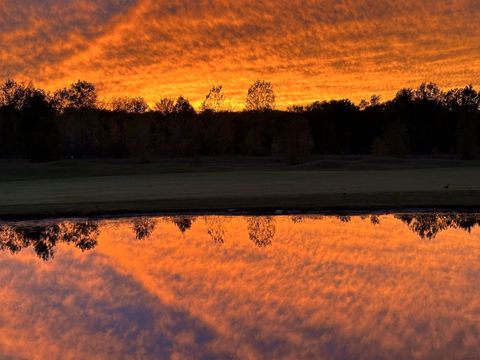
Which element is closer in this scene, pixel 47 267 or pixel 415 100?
pixel 47 267

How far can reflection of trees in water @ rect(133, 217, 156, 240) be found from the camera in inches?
1024

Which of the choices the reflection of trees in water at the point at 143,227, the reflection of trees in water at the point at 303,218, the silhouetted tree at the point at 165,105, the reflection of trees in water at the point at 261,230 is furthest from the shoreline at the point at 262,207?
→ the silhouetted tree at the point at 165,105

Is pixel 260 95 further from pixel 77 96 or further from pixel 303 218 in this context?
pixel 303 218

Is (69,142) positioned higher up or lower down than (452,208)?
higher up

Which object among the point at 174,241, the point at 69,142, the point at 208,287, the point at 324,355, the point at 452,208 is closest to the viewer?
the point at 324,355

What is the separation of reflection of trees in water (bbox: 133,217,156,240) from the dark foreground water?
37 cm

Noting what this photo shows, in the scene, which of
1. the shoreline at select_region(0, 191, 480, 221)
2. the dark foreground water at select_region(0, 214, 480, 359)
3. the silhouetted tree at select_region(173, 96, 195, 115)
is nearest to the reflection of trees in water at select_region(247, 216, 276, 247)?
the dark foreground water at select_region(0, 214, 480, 359)

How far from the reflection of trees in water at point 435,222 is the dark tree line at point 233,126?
2711 inches

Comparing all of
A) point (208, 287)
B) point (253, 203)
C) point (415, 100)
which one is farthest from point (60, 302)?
point (415, 100)

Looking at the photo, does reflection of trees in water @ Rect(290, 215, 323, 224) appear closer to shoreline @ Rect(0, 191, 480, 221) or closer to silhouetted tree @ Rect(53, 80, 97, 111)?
shoreline @ Rect(0, 191, 480, 221)

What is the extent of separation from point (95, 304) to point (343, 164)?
79.9m

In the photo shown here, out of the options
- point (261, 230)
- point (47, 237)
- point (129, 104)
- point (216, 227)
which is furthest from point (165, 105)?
point (261, 230)

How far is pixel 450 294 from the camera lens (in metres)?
14.4

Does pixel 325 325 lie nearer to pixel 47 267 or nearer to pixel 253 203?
pixel 47 267
